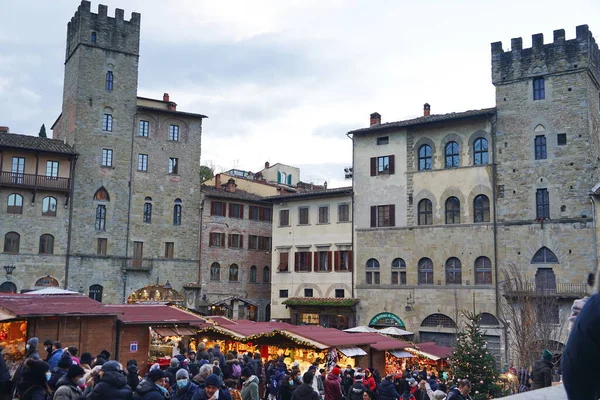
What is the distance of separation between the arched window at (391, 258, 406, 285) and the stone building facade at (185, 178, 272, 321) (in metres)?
12.7

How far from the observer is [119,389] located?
7.05 metres

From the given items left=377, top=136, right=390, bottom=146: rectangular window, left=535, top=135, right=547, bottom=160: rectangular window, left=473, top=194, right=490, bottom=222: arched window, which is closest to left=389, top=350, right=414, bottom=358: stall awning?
left=473, top=194, right=490, bottom=222: arched window

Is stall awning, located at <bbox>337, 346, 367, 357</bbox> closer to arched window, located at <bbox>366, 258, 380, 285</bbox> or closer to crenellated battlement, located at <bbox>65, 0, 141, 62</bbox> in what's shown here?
arched window, located at <bbox>366, 258, 380, 285</bbox>

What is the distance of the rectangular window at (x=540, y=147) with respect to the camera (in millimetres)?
33219

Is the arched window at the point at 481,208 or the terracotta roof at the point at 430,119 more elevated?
the terracotta roof at the point at 430,119

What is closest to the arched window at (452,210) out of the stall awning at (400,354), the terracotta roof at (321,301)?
the terracotta roof at (321,301)

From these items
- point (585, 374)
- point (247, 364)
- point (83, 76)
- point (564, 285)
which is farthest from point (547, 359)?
point (83, 76)

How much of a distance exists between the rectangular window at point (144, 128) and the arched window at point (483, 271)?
24.4 metres

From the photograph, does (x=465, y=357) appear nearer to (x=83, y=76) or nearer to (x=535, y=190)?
(x=535, y=190)

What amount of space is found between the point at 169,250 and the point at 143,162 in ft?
21.5

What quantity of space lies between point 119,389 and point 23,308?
14.2 metres

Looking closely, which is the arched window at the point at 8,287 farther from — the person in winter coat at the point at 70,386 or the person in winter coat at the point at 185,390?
the person in winter coat at the point at 70,386

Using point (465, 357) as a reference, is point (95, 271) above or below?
above

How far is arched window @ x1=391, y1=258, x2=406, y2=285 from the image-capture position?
121 feet
